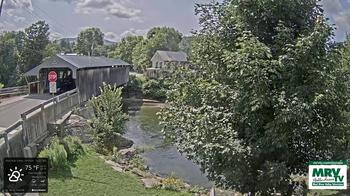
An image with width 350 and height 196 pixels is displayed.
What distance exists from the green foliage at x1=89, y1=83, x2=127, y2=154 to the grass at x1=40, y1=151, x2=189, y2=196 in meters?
5.53

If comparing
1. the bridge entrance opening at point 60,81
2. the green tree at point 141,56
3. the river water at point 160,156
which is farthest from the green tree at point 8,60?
the river water at point 160,156

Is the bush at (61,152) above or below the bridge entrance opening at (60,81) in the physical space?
below

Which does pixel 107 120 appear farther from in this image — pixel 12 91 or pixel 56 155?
pixel 12 91

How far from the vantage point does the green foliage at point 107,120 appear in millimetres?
21641

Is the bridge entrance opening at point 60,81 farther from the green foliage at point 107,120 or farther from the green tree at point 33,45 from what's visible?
the green tree at point 33,45

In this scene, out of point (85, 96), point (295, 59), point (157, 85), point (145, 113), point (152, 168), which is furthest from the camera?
point (157, 85)

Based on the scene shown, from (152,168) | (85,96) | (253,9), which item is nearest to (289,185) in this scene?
(253,9)

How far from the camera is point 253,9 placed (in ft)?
27.5

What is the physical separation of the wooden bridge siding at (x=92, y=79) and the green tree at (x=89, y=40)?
54.7 m

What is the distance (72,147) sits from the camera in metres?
16.9

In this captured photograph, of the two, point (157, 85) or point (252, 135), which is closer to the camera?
point (252, 135)

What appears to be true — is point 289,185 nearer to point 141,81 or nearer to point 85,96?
point 85,96

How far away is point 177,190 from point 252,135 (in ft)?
22.3
